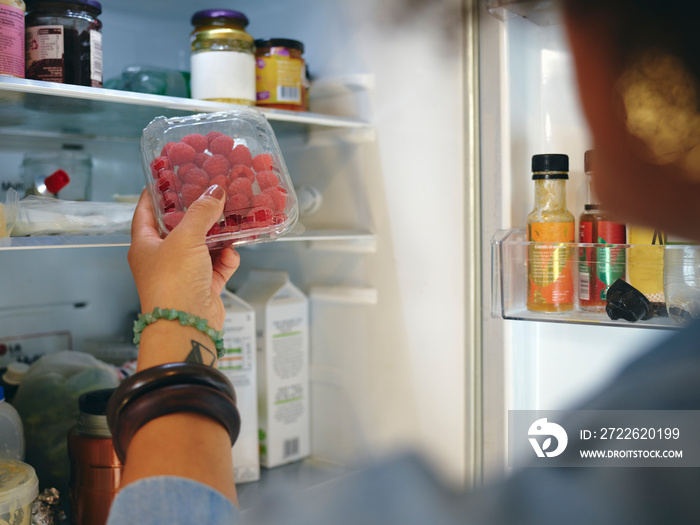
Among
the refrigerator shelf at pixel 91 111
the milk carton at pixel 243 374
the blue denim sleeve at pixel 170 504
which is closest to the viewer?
the blue denim sleeve at pixel 170 504

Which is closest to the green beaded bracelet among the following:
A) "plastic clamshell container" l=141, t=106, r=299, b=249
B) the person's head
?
"plastic clamshell container" l=141, t=106, r=299, b=249

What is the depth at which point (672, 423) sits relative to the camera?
0.42 metres

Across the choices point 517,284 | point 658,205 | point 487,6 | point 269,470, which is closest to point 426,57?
point 487,6

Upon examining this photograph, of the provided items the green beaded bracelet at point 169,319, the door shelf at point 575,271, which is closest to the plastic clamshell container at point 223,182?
the green beaded bracelet at point 169,319

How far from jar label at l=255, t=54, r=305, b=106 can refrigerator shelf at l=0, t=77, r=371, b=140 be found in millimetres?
38

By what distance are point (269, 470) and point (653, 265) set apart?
2.91 ft

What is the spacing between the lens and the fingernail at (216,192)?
2.60 feet

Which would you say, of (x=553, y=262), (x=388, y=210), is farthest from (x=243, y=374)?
(x=553, y=262)

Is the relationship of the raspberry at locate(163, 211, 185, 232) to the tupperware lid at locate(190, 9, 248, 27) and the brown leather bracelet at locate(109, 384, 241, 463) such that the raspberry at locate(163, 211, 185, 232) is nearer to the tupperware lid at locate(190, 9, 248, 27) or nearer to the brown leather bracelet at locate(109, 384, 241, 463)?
the brown leather bracelet at locate(109, 384, 241, 463)

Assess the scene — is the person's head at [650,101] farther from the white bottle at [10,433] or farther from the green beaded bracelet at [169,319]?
the white bottle at [10,433]

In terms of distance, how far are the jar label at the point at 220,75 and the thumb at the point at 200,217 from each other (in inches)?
15.7

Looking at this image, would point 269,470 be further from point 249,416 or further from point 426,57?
point 426,57

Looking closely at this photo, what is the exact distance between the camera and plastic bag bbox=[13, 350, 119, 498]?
1153mm

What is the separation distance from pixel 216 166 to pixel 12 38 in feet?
1.16
